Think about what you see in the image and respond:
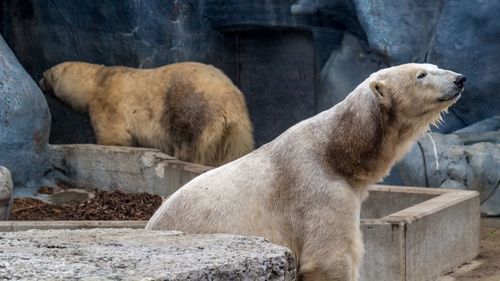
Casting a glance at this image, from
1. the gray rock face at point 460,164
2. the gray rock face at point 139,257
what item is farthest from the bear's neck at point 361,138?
the gray rock face at point 460,164

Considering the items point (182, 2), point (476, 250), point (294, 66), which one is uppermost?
point (182, 2)

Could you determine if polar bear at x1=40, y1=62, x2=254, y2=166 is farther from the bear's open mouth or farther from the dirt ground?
the bear's open mouth

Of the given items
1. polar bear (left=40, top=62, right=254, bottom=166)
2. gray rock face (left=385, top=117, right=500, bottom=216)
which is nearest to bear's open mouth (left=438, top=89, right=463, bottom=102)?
gray rock face (left=385, top=117, right=500, bottom=216)

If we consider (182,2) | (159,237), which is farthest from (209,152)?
(159,237)

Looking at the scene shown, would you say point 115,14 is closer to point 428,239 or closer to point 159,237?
point 428,239

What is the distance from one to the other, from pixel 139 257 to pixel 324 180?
4.74 feet

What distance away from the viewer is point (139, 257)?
3033mm

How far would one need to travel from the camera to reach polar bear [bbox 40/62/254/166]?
9.25m

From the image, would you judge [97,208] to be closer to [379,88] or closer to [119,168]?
[119,168]

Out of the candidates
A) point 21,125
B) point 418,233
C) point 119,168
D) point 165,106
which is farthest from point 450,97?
point 165,106

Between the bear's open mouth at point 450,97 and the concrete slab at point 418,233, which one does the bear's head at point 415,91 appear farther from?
the concrete slab at point 418,233

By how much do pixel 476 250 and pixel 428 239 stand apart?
957 millimetres

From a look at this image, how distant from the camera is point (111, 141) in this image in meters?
9.84

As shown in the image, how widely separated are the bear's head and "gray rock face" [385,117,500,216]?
3942 millimetres
